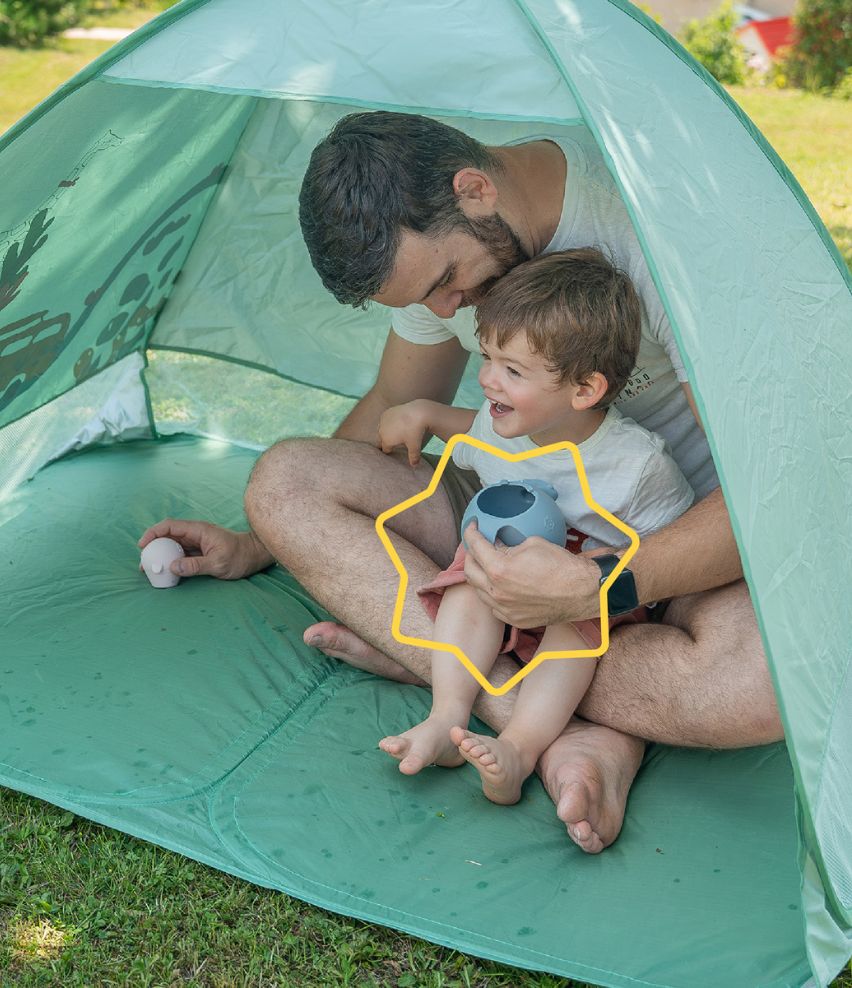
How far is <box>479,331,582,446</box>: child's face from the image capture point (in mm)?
1598

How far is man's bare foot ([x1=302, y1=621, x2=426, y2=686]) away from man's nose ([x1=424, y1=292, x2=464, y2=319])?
0.48m

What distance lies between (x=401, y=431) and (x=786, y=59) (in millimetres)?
7410

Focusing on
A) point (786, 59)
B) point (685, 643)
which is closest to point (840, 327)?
point (685, 643)

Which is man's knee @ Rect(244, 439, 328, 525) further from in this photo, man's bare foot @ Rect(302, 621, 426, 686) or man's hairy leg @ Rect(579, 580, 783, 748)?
man's hairy leg @ Rect(579, 580, 783, 748)

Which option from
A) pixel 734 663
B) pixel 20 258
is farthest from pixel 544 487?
pixel 20 258

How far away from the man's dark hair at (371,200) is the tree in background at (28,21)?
Answer: 250 inches

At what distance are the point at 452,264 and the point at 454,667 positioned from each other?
0.51 meters

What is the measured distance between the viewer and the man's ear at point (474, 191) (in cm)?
154

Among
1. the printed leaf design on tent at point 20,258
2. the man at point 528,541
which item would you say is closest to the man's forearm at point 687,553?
the man at point 528,541

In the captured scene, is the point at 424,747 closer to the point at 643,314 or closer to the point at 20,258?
the point at 643,314

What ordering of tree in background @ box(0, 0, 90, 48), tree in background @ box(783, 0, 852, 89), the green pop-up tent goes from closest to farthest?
1. the green pop-up tent
2. tree in background @ box(0, 0, 90, 48)
3. tree in background @ box(783, 0, 852, 89)

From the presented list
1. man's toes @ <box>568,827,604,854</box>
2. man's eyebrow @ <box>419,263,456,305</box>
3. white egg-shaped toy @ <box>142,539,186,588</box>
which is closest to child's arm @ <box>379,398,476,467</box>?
man's eyebrow @ <box>419,263,456,305</box>

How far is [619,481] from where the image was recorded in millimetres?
1658

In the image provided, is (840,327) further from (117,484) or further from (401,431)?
(117,484)
